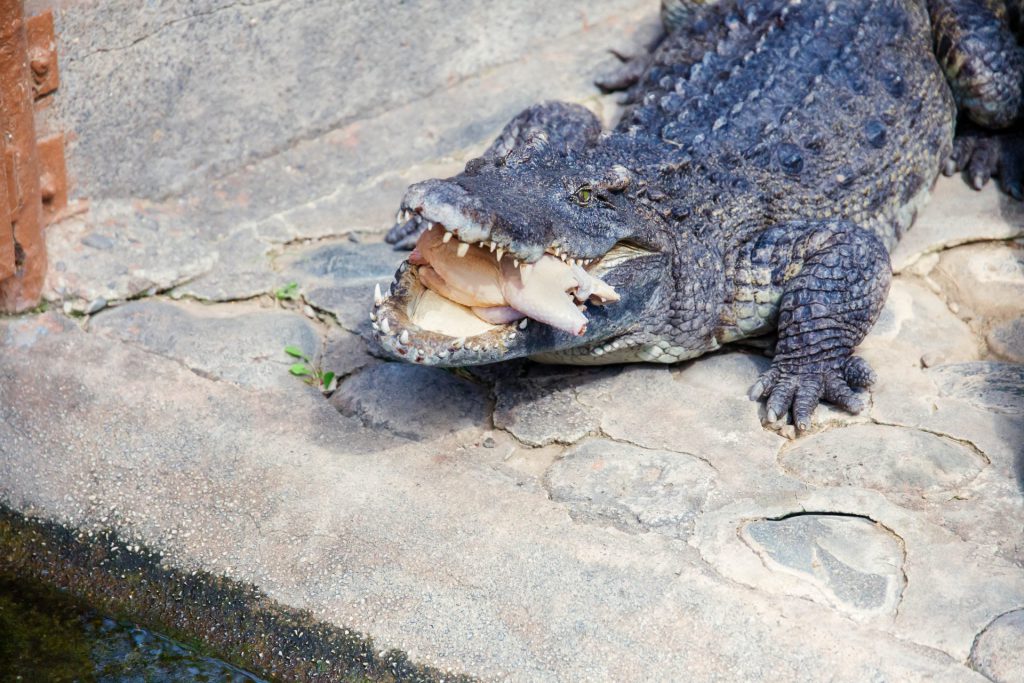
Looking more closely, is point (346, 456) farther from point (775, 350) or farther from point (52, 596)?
point (775, 350)

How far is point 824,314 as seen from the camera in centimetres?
409

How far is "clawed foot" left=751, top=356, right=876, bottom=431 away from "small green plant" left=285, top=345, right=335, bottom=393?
1.53 metres

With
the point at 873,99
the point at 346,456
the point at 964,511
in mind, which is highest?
the point at 873,99

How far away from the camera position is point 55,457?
12.2ft

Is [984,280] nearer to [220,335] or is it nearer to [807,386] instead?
[807,386]

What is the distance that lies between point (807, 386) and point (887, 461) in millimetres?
479

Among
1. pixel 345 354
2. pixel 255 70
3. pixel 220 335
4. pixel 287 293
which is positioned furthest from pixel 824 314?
pixel 255 70

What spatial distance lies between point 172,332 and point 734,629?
2382 millimetres

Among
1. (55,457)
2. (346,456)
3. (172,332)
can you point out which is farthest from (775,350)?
(55,457)

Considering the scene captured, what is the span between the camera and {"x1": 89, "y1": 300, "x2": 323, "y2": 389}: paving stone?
4121 millimetres

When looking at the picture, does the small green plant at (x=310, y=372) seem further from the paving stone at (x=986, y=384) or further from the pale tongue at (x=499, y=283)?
the paving stone at (x=986, y=384)

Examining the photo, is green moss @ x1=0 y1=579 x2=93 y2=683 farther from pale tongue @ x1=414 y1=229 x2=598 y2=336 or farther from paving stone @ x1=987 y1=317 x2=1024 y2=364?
paving stone @ x1=987 y1=317 x2=1024 y2=364

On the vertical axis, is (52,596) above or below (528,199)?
below

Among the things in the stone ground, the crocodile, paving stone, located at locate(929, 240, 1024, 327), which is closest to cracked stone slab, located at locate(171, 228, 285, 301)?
the stone ground
